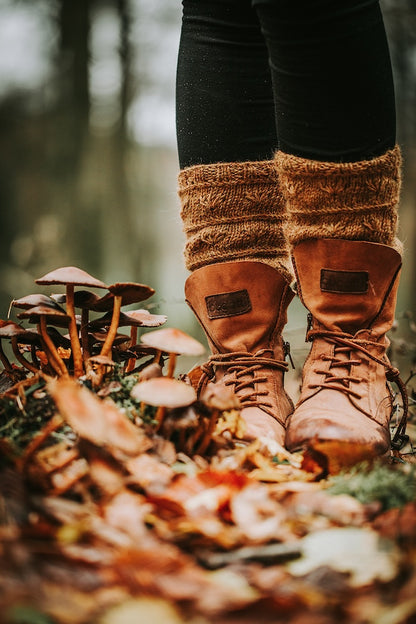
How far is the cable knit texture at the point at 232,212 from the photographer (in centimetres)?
131

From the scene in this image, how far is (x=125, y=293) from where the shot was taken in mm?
1072

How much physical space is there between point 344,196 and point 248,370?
432 mm

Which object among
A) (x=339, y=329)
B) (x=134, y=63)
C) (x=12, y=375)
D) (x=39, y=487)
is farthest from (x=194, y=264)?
(x=134, y=63)

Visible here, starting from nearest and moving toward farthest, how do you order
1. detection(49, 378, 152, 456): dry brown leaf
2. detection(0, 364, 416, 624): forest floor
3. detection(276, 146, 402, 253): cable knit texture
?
detection(0, 364, 416, 624): forest floor < detection(49, 378, 152, 456): dry brown leaf < detection(276, 146, 402, 253): cable knit texture

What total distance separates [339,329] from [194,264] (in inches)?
15.6

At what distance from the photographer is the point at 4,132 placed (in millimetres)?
4930

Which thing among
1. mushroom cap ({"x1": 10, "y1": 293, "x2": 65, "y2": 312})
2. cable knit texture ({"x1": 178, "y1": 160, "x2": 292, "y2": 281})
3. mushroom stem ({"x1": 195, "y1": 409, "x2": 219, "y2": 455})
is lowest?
mushroom stem ({"x1": 195, "y1": 409, "x2": 219, "y2": 455})

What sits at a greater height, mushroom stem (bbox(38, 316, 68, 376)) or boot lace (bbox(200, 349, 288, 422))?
mushroom stem (bbox(38, 316, 68, 376))

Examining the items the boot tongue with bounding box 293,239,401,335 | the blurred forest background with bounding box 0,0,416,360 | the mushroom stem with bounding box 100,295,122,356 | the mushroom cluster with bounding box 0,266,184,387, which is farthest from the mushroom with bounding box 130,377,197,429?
the blurred forest background with bounding box 0,0,416,360

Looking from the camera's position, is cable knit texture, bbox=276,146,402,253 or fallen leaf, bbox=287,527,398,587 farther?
cable knit texture, bbox=276,146,402,253

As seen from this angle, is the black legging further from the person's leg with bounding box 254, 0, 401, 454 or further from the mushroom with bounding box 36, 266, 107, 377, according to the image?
the mushroom with bounding box 36, 266, 107, 377

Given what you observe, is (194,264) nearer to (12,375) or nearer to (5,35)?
(12,375)

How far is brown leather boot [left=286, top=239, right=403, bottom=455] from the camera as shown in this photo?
1.14 metres

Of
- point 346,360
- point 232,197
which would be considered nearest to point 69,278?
point 232,197
